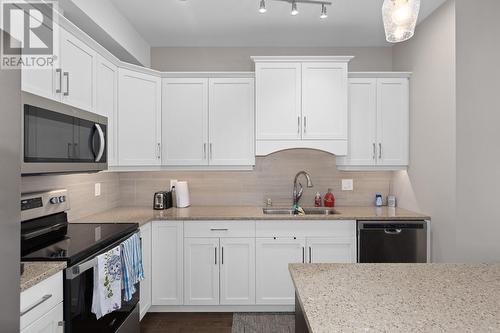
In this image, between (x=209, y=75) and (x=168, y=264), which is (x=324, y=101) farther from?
(x=168, y=264)

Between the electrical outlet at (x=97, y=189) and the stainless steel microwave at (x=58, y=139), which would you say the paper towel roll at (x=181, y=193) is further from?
the stainless steel microwave at (x=58, y=139)

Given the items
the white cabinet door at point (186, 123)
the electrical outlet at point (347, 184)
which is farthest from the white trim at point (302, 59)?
the electrical outlet at point (347, 184)

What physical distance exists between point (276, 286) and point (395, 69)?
2.62 meters

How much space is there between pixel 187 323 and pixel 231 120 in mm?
1927

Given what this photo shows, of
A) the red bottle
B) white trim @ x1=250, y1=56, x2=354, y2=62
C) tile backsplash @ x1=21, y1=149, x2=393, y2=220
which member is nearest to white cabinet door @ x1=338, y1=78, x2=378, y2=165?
white trim @ x1=250, y1=56, x2=354, y2=62

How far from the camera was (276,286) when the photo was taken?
2.95 m

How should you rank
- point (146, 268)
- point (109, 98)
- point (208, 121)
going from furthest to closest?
1. point (208, 121)
2. point (146, 268)
3. point (109, 98)

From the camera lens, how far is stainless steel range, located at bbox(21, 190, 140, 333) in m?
1.57

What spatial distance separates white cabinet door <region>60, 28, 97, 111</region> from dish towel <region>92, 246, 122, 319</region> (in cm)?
98

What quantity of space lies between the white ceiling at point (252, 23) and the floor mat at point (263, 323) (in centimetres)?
271

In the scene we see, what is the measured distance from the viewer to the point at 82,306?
1.66 meters

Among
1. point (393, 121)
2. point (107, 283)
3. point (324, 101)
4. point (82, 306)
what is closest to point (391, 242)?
point (393, 121)

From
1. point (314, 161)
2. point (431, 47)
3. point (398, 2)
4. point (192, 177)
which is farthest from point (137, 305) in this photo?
point (431, 47)

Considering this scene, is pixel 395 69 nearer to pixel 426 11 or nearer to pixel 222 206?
pixel 426 11
